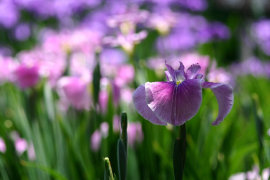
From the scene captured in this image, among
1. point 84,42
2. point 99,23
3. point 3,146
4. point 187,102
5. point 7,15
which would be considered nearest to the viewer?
point 187,102

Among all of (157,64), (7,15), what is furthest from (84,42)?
(7,15)

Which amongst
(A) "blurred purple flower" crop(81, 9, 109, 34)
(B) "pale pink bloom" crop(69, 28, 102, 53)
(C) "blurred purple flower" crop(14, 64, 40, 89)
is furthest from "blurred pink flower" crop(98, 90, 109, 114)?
(A) "blurred purple flower" crop(81, 9, 109, 34)

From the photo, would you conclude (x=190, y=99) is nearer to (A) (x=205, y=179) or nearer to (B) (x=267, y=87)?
(A) (x=205, y=179)

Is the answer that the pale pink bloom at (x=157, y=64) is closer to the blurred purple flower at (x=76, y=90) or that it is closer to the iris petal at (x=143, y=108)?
the blurred purple flower at (x=76, y=90)

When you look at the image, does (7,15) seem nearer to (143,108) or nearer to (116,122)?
(116,122)

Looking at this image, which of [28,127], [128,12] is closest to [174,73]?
[28,127]

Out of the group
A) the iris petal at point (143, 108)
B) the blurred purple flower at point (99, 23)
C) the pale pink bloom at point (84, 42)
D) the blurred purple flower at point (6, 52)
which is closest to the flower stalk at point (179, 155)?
the iris petal at point (143, 108)
